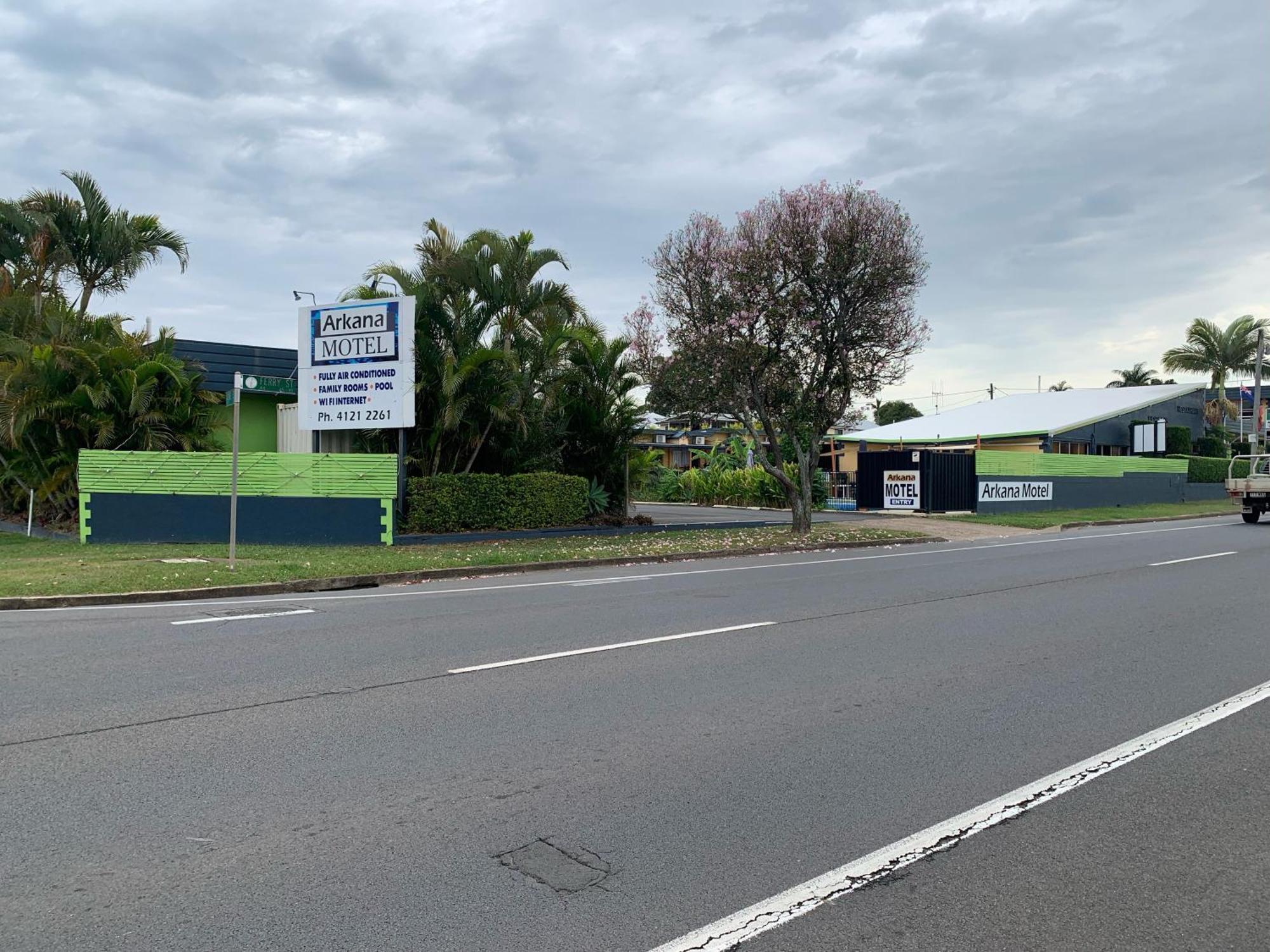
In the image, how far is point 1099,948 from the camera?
348 cm

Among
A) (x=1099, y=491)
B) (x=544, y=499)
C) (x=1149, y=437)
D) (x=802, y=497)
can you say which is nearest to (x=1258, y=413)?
(x=1099, y=491)

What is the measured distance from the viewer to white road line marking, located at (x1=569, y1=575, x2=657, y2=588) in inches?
553

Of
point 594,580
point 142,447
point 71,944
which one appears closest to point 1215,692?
point 71,944

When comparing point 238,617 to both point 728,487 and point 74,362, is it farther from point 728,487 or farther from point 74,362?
point 728,487

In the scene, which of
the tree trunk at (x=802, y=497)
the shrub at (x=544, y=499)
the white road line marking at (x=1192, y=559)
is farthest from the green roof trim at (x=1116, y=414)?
the shrub at (x=544, y=499)

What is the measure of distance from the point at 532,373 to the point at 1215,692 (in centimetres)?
1648

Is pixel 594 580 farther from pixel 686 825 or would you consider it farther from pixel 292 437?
pixel 292 437

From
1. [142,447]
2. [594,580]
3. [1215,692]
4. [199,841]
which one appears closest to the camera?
[199,841]

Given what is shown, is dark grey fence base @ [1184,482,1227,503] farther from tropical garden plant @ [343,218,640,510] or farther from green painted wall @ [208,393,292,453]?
green painted wall @ [208,393,292,453]

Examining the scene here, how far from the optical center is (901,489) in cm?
3247

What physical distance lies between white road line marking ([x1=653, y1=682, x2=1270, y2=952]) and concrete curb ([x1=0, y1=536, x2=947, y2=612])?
10.5 m

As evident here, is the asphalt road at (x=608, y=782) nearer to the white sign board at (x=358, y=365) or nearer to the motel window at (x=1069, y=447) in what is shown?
the white sign board at (x=358, y=365)

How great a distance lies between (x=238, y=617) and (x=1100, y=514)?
99.6 feet

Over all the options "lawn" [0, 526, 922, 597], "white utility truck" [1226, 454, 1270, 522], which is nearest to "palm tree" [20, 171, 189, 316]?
"lawn" [0, 526, 922, 597]
